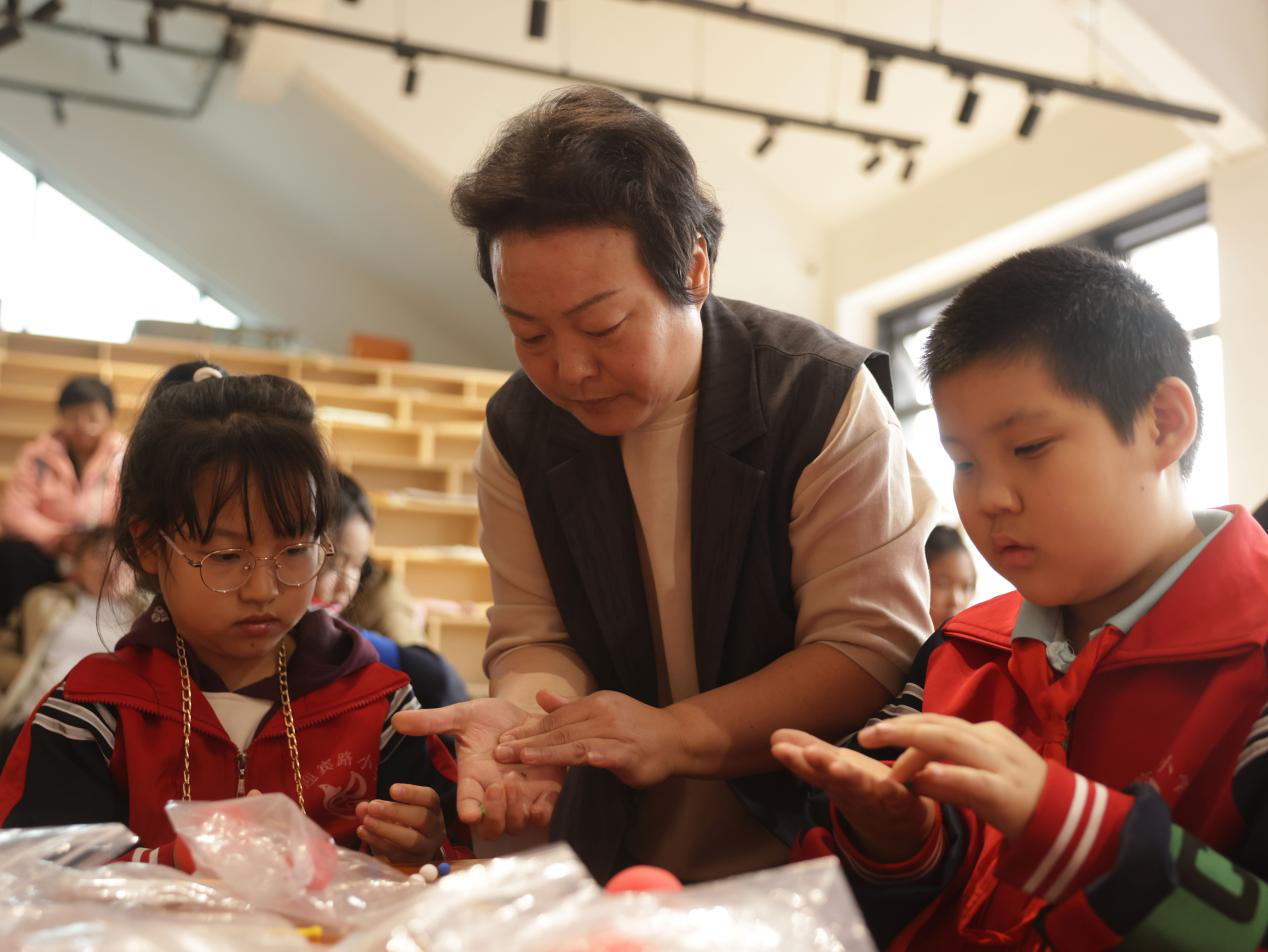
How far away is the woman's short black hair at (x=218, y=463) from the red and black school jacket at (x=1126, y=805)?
674mm

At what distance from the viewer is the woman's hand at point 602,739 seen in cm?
115

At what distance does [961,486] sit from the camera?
1053 mm

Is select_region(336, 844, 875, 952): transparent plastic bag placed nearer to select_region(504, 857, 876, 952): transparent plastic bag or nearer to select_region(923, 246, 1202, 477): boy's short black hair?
select_region(504, 857, 876, 952): transparent plastic bag

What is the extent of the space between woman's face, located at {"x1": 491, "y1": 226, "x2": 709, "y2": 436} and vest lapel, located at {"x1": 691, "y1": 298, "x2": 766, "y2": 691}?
8cm

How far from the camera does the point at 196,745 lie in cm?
131

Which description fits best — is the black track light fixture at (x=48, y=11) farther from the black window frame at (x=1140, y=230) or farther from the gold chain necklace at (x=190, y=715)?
the gold chain necklace at (x=190, y=715)

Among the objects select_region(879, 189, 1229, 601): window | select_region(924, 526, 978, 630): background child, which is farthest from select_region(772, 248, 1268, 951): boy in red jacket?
select_region(879, 189, 1229, 601): window

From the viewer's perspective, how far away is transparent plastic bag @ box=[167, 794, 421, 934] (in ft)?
2.67

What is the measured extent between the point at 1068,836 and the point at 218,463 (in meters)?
0.96

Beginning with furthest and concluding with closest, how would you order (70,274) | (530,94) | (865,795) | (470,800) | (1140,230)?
(70,274) → (530,94) → (1140,230) → (470,800) → (865,795)

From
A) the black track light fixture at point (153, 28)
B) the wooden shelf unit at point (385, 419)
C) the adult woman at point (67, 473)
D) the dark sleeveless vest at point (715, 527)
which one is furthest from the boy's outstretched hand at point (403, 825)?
the black track light fixture at point (153, 28)

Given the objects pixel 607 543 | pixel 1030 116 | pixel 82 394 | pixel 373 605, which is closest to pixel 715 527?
pixel 607 543

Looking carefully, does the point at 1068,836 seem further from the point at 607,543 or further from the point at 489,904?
the point at 607,543

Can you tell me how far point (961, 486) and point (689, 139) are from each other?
676cm
